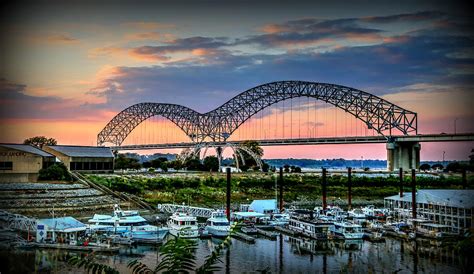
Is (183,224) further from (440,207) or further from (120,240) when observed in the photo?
(440,207)

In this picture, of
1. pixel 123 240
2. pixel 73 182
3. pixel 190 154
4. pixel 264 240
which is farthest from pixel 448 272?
pixel 190 154

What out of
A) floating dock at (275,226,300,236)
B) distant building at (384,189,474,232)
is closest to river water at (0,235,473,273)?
floating dock at (275,226,300,236)

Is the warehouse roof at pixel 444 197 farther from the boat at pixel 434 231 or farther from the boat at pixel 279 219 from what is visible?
the boat at pixel 279 219

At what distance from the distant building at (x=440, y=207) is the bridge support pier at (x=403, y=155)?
21155 millimetres

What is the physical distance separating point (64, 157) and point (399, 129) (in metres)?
32.3

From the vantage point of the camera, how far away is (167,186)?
30031 mm

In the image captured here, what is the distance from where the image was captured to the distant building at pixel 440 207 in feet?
52.8

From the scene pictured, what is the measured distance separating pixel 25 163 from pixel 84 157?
22.2 ft

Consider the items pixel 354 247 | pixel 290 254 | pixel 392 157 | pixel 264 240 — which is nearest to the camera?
pixel 290 254

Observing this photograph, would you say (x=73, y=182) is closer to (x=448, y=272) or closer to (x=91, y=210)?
(x=91, y=210)

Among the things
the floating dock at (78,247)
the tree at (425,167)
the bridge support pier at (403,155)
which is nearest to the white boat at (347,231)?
the floating dock at (78,247)

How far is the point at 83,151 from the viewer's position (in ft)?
105

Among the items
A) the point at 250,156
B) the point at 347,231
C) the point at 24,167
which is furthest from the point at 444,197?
the point at 250,156

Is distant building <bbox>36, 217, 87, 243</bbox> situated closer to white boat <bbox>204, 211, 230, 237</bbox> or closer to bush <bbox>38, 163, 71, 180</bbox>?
white boat <bbox>204, 211, 230, 237</bbox>
